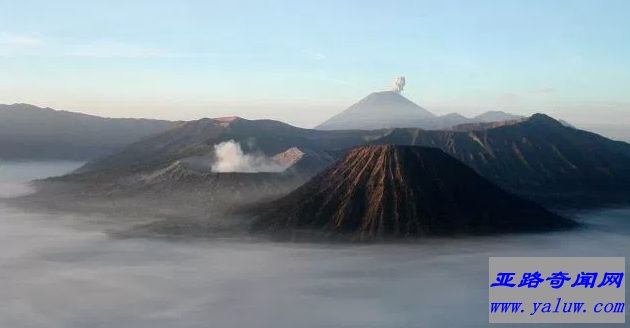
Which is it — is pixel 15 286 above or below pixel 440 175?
below

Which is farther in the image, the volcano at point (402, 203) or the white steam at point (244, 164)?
the white steam at point (244, 164)

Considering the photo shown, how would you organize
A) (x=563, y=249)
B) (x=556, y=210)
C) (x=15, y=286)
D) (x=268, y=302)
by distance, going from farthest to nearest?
(x=556, y=210) < (x=563, y=249) < (x=15, y=286) < (x=268, y=302)

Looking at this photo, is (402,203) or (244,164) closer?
(402,203)

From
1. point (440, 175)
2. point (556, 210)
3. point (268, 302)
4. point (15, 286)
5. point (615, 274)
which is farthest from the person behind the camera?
point (556, 210)

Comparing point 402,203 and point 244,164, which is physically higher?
point 244,164

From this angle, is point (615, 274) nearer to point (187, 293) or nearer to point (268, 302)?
point (268, 302)

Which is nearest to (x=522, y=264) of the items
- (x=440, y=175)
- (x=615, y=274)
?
(x=615, y=274)

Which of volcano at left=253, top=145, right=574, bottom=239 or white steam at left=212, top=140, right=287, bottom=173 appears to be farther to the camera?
white steam at left=212, top=140, right=287, bottom=173

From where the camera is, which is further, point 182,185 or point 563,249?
point 182,185
